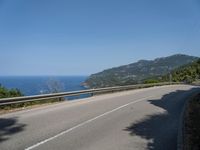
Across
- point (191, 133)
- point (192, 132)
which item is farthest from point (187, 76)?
point (191, 133)

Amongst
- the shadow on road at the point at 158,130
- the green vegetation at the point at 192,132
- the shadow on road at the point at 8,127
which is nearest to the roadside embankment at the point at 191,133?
the green vegetation at the point at 192,132

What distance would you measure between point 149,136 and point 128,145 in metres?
1.62

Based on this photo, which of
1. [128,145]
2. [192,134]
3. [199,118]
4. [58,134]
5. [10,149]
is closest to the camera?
[10,149]

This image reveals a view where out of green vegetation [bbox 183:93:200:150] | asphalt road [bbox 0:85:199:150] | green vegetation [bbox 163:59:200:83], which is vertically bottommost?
green vegetation [bbox 183:93:200:150]

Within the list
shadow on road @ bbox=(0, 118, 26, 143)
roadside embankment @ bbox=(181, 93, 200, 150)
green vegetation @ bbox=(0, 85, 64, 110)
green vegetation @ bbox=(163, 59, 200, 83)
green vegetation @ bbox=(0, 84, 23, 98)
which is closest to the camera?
roadside embankment @ bbox=(181, 93, 200, 150)

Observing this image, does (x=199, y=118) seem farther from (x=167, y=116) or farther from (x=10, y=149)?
(x=10, y=149)

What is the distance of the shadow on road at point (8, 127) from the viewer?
9.20 metres

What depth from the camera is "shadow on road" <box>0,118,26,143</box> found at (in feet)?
30.2

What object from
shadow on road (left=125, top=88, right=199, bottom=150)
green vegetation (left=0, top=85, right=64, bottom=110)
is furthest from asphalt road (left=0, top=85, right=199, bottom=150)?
green vegetation (left=0, top=85, right=64, bottom=110)

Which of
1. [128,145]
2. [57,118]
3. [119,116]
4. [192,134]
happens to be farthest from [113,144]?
A: [119,116]

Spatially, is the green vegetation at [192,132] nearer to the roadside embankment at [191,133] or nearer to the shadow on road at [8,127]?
the roadside embankment at [191,133]

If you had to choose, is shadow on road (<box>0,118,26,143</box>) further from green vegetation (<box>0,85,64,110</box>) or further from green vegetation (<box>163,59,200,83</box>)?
green vegetation (<box>163,59,200,83</box>)

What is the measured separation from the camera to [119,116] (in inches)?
569

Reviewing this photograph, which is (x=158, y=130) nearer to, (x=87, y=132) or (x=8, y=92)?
(x=87, y=132)
